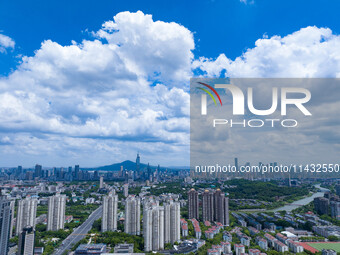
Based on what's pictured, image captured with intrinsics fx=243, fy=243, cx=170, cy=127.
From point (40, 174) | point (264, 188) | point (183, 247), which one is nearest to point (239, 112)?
point (183, 247)

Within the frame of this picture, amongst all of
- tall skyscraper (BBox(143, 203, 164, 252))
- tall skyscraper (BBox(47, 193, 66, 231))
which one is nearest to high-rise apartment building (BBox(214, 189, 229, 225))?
tall skyscraper (BBox(143, 203, 164, 252))

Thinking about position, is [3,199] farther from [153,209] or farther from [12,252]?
[153,209]

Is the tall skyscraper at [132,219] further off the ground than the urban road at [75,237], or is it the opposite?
the tall skyscraper at [132,219]

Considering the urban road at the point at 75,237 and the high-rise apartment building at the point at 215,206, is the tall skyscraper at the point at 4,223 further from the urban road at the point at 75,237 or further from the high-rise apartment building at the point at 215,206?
the high-rise apartment building at the point at 215,206

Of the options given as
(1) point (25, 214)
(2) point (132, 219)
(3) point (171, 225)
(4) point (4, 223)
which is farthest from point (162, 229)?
(1) point (25, 214)

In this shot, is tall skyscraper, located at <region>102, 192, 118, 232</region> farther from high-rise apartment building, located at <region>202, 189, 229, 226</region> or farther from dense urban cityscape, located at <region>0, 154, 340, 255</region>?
high-rise apartment building, located at <region>202, 189, 229, 226</region>

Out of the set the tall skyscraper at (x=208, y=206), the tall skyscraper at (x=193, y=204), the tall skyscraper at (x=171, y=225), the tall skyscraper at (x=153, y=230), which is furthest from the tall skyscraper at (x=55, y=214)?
the tall skyscraper at (x=208, y=206)
